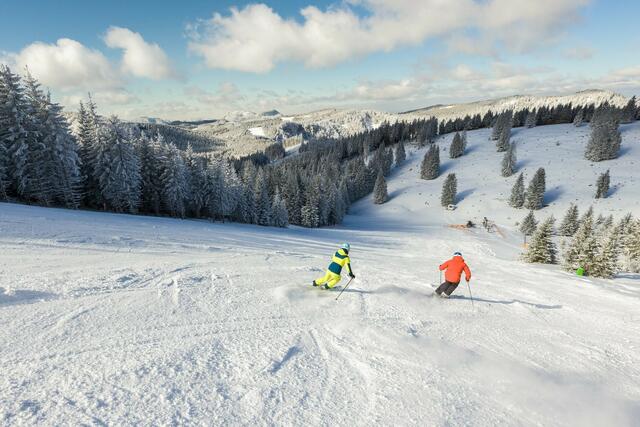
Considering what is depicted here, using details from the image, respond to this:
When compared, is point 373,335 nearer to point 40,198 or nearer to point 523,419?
point 523,419

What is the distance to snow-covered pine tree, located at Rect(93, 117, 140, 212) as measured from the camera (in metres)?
35.1

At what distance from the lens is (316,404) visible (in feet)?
13.8

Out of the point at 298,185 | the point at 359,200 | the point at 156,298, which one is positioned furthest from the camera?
the point at 359,200

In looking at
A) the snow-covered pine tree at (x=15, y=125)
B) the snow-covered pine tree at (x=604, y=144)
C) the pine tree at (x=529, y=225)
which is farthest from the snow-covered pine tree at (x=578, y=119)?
the snow-covered pine tree at (x=15, y=125)

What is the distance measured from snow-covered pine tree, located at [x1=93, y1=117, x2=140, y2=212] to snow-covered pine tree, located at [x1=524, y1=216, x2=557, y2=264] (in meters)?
42.2

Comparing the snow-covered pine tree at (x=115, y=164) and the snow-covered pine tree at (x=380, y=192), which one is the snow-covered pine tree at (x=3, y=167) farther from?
A: the snow-covered pine tree at (x=380, y=192)

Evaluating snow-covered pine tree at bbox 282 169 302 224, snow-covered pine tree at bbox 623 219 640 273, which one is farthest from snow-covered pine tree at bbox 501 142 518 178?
snow-covered pine tree at bbox 282 169 302 224

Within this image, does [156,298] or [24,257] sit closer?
[156,298]

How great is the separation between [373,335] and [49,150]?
38.9 m

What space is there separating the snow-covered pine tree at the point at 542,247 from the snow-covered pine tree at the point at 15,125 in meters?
46.7

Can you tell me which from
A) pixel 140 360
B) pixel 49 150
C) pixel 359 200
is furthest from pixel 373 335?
pixel 359 200

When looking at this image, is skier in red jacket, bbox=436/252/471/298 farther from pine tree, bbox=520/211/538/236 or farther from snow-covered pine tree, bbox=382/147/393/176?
snow-covered pine tree, bbox=382/147/393/176

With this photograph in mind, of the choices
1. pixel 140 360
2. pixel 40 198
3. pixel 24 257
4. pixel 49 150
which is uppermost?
pixel 49 150

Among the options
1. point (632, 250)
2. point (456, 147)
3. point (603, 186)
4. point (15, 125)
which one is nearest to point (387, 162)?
point (456, 147)
